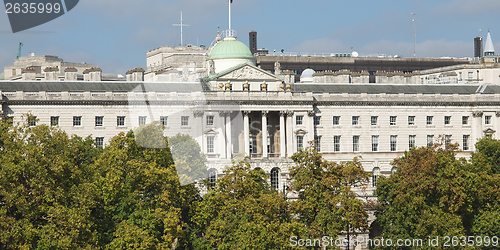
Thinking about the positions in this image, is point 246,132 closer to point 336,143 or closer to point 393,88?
point 336,143

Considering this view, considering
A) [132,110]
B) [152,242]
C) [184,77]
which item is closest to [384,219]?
[152,242]

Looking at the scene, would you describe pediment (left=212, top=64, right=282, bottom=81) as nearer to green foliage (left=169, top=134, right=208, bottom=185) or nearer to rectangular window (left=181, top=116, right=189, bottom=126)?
rectangular window (left=181, top=116, right=189, bottom=126)

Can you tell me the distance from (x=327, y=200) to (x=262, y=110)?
1542 inches

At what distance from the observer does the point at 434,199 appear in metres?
110

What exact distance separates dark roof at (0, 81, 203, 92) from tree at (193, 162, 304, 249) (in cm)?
3737

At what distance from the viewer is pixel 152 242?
9719cm

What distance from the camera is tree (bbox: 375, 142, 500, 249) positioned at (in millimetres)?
106062

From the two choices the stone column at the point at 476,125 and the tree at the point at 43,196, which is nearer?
the tree at the point at 43,196

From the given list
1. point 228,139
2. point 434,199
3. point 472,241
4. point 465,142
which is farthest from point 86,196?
point 465,142

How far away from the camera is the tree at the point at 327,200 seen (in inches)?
4090

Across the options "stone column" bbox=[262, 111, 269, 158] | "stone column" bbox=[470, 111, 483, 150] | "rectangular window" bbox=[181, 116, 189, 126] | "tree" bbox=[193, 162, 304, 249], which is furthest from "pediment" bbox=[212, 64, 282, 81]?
"tree" bbox=[193, 162, 304, 249]

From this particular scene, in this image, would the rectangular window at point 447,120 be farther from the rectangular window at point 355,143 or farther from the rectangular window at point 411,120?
the rectangular window at point 355,143

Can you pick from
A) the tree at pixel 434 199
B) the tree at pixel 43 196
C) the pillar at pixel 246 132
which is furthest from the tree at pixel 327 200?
the pillar at pixel 246 132

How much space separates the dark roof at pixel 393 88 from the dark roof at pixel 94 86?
55.1ft
